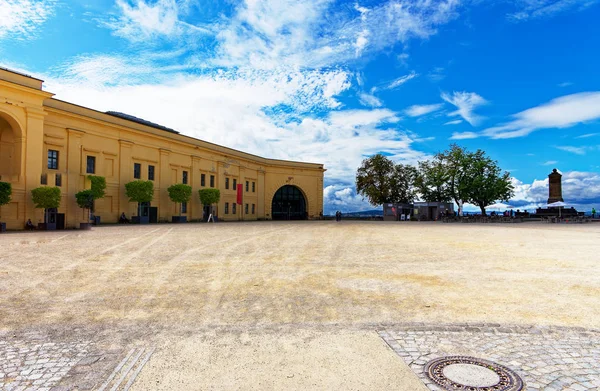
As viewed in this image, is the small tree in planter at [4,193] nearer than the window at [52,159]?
Yes

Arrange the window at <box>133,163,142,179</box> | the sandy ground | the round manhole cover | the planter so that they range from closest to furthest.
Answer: the round manhole cover, the sandy ground, the planter, the window at <box>133,163,142,179</box>

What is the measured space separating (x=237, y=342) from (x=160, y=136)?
136ft

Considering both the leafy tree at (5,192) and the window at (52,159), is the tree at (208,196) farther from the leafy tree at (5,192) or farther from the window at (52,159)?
the leafy tree at (5,192)

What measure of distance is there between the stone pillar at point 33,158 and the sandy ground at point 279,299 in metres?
18.0

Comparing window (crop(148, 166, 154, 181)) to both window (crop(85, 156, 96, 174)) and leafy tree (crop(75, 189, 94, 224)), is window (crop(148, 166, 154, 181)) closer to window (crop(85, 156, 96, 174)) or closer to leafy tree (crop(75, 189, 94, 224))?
window (crop(85, 156, 96, 174))

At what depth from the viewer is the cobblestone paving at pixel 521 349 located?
389cm

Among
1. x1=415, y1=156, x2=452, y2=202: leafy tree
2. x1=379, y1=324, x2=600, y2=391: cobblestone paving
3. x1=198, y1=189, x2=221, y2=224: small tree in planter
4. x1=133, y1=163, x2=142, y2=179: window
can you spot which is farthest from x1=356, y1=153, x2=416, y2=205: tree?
x1=379, y1=324, x2=600, y2=391: cobblestone paving

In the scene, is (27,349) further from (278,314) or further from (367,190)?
(367,190)

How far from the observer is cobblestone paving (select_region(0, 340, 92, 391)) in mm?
3794

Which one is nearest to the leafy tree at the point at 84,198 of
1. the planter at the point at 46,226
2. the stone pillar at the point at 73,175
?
the stone pillar at the point at 73,175

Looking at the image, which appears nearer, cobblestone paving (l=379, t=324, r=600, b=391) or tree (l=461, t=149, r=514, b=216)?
cobblestone paving (l=379, t=324, r=600, b=391)

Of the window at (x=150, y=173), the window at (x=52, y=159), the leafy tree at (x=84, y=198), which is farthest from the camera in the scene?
the window at (x=150, y=173)

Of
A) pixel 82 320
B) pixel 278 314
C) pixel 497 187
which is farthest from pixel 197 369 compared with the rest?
pixel 497 187

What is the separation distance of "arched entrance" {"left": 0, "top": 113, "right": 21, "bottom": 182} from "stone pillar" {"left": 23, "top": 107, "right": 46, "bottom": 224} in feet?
2.04
